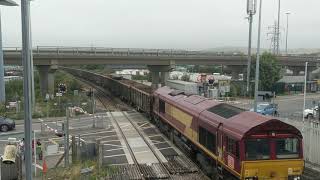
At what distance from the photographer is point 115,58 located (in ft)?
217

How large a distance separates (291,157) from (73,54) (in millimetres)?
51063

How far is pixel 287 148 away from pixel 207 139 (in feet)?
14.2

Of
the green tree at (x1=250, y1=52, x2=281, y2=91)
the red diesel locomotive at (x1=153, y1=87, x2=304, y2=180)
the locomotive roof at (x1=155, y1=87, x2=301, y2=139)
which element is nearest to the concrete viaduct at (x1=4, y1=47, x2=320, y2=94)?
the green tree at (x1=250, y1=52, x2=281, y2=91)

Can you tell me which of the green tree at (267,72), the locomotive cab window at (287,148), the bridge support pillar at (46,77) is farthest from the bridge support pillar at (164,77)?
the locomotive cab window at (287,148)

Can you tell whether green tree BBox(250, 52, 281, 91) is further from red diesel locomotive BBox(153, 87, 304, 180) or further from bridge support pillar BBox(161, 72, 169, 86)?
red diesel locomotive BBox(153, 87, 304, 180)

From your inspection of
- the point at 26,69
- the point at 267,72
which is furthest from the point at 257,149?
the point at 267,72

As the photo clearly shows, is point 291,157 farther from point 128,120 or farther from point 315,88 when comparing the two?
point 315,88

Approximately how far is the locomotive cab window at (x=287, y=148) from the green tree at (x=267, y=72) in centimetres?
5793

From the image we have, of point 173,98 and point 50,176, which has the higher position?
point 173,98

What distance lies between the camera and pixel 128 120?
39.7 m

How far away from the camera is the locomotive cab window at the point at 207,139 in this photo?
17.6 m

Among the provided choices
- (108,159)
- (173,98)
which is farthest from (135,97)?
(108,159)

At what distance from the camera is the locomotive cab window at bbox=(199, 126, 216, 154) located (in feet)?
57.7

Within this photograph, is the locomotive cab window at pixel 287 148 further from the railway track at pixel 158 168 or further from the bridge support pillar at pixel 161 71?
the bridge support pillar at pixel 161 71
